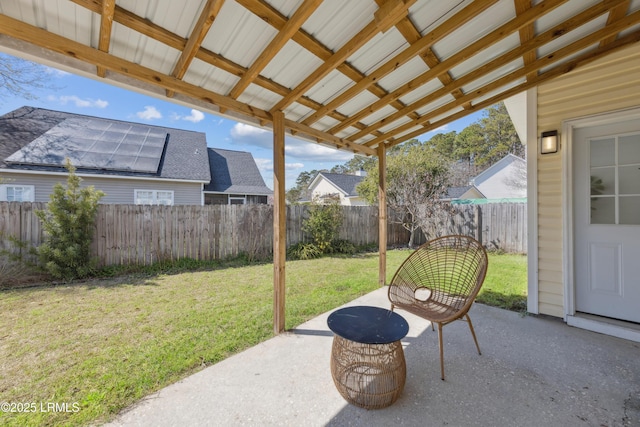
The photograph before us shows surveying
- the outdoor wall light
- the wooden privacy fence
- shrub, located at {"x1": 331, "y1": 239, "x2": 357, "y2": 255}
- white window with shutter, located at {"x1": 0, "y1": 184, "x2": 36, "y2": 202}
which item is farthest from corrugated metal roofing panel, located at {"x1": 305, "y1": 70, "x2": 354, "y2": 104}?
white window with shutter, located at {"x1": 0, "y1": 184, "x2": 36, "y2": 202}

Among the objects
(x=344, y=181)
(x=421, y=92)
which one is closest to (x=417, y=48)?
(x=421, y=92)

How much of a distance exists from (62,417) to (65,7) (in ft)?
8.14

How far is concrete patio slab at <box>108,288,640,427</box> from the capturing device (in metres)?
1.63

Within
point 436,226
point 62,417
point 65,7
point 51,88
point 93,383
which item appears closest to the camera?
point 65,7

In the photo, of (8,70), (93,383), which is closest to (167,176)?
(8,70)

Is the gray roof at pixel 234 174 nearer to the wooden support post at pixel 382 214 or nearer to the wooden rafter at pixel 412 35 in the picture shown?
the wooden support post at pixel 382 214

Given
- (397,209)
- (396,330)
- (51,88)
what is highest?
(51,88)

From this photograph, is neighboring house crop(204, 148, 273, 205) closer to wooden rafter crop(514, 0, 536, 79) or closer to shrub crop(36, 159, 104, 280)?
shrub crop(36, 159, 104, 280)

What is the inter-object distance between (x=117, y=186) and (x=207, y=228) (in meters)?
5.29

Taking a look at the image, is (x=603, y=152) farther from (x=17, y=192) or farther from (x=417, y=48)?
(x=17, y=192)

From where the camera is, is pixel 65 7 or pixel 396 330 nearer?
pixel 65 7

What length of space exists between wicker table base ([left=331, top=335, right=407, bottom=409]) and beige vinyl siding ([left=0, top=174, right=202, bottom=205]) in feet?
30.3

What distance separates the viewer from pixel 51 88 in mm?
7605

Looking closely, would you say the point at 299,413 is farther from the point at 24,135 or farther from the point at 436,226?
the point at 24,135
